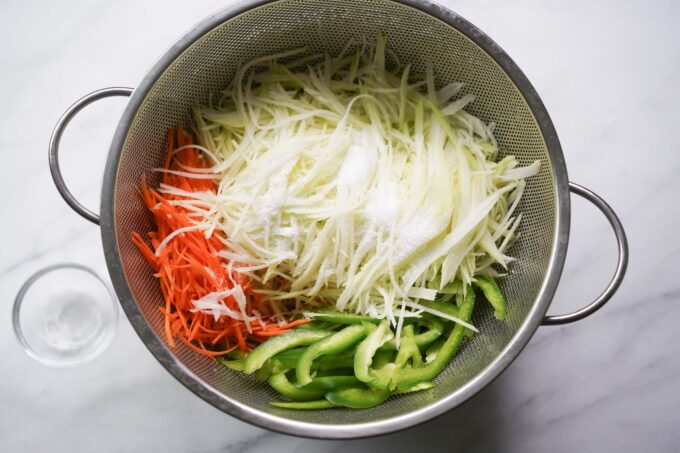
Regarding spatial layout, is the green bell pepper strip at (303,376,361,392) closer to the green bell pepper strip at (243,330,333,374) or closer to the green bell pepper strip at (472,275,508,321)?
the green bell pepper strip at (243,330,333,374)

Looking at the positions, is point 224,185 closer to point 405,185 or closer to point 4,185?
point 405,185

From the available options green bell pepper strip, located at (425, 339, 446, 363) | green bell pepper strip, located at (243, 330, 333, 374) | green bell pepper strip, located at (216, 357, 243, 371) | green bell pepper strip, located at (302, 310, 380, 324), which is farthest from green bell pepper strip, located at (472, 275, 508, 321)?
green bell pepper strip, located at (216, 357, 243, 371)

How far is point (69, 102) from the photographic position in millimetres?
1468

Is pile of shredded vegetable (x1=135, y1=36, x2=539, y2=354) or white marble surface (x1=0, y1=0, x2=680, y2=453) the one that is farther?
white marble surface (x1=0, y1=0, x2=680, y2=453)

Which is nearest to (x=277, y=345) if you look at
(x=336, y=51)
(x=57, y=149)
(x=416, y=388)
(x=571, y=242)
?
(x=416, y=388)

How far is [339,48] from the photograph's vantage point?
1377mm

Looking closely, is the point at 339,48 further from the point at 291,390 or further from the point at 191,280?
the point at 291,390

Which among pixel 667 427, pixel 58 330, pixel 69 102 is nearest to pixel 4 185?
pixel 69 102

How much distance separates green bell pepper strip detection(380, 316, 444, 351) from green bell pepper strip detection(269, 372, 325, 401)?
175mm

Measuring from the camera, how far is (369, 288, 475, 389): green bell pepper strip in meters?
1.22

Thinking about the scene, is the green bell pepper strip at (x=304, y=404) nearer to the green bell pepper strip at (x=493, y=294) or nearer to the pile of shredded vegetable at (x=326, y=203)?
the pile of shredded vegetable at (x=326, y=203)

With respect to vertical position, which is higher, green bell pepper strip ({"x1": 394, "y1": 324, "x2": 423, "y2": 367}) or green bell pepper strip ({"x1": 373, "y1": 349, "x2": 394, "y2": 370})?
green bell pepper strip ({"x1": 394, "y1": 324, "x2": 423, "y2": 367})

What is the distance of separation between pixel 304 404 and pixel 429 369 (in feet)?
0.90

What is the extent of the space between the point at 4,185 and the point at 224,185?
60 cm
